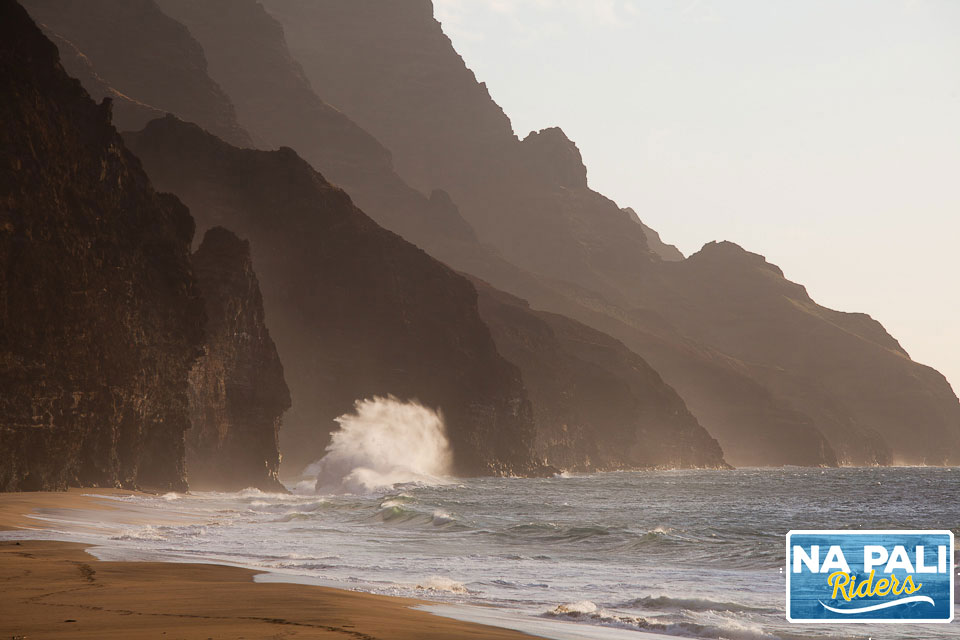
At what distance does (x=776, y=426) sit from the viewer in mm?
183375

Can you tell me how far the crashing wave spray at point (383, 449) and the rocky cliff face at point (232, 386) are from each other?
6248mm

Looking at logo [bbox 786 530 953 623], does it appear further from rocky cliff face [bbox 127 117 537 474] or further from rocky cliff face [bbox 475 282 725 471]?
rocky cliff face [bbox 475 282 725 471]

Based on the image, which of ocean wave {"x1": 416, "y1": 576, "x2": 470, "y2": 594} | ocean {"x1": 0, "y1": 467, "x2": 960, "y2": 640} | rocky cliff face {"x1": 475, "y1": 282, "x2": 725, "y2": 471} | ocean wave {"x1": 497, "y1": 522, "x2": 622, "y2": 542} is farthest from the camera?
rocky cliff face {"x1": 475, "y1": 282, "x2": 725, "y2": 471}

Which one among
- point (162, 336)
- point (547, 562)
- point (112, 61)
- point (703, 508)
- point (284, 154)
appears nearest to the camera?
point (547, 562)

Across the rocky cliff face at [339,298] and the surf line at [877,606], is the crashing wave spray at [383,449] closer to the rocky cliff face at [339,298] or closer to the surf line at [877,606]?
the rocky cliff face at [339,298]

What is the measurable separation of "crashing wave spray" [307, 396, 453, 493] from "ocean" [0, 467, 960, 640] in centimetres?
2281

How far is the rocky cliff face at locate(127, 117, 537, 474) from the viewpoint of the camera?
3457 inches

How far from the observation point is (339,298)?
90.6m

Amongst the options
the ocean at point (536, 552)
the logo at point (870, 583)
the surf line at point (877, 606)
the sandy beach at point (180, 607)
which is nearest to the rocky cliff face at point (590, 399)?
the ocean at point (536, 552)

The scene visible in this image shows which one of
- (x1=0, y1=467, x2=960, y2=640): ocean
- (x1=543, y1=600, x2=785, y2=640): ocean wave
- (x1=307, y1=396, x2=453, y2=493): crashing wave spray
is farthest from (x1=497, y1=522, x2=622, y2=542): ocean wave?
(x1=307, y1=396, x2=453, y2=493): crashing wave spray

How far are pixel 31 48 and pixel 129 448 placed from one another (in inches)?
A: 752

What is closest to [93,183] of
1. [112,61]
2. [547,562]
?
[547,562]

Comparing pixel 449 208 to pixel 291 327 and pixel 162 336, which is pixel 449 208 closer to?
pixel 291 327

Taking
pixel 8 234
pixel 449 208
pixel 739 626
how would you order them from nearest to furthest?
pixel 739 626
pixel 8 234
pixel 449 208
